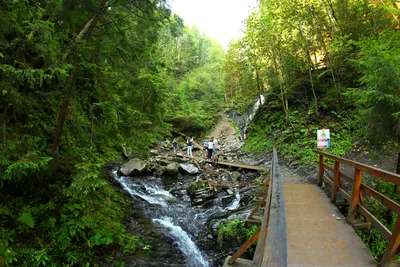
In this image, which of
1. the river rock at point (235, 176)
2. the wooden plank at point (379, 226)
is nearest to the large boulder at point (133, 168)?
the river rock at point (235, 176)

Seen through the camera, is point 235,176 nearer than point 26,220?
No

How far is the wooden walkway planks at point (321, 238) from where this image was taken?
3375mm

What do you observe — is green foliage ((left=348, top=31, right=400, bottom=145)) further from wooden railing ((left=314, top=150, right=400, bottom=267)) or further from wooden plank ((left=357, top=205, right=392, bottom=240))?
wooden plank ((left=357, top=205, right=392, bottom=240))

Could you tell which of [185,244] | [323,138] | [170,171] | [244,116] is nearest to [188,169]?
[170,171]

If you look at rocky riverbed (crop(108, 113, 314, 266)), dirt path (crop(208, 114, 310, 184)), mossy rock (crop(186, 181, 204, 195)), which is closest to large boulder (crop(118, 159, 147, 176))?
rocky riverbed (crop(108, 113, 314, 266))

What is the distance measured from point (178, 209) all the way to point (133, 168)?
515 cm

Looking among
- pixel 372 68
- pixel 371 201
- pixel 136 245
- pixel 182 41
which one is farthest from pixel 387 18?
pixel 182 41

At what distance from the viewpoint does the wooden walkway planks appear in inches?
133

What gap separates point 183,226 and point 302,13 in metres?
14.1

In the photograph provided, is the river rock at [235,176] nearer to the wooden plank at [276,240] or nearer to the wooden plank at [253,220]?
the wooden plank at [253,220]

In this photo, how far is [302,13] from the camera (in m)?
15.1

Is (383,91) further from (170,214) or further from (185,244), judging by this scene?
(170,214)

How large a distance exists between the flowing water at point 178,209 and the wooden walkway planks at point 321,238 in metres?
3.18

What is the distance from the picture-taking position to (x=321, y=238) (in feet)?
13.2
